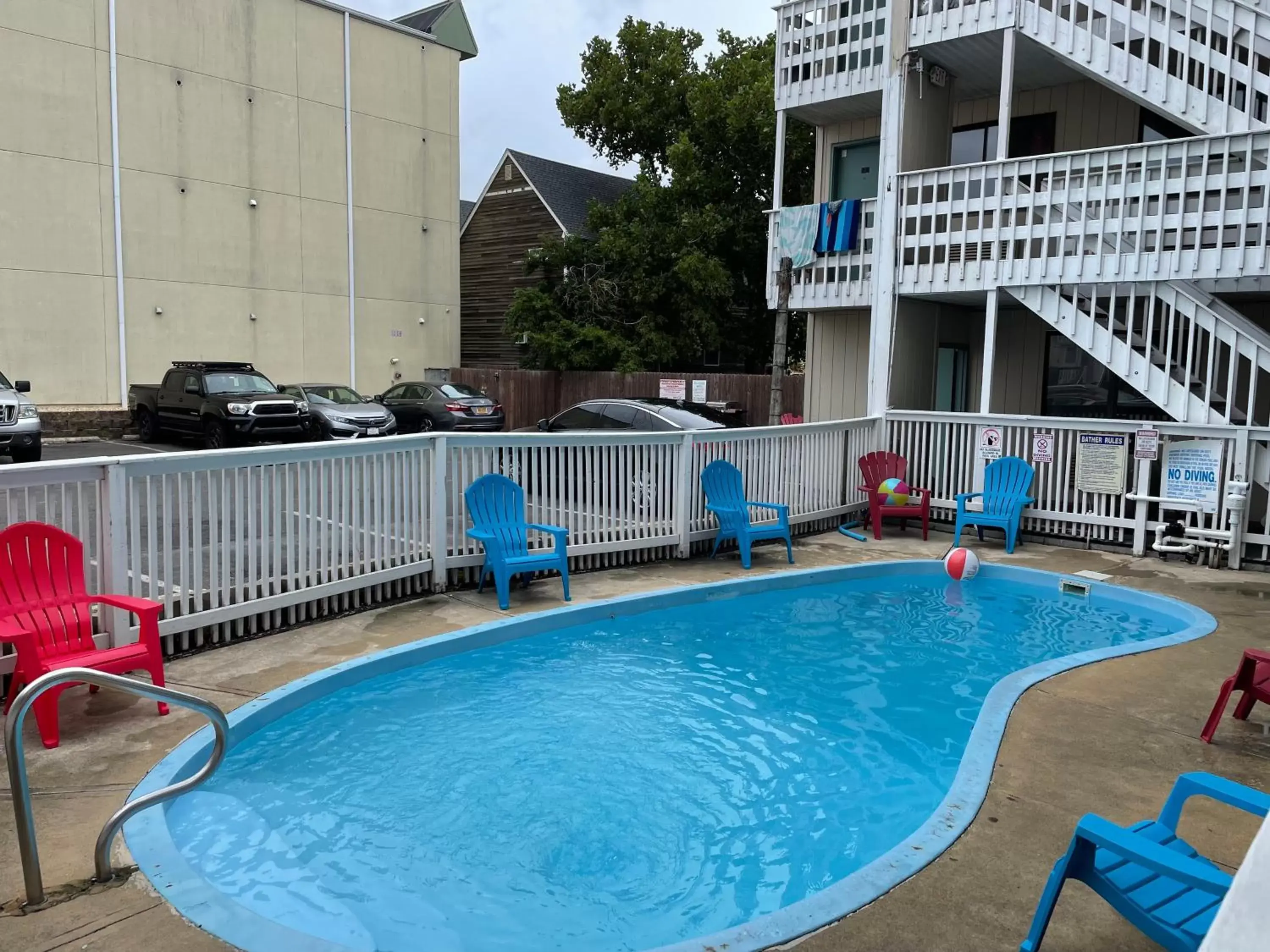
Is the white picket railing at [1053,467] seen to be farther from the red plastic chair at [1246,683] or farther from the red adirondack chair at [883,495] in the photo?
the red plastic chair at [1246,683]

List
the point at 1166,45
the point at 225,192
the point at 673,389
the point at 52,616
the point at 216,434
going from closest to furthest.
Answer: the point at 52,616, the point at 1166,45, the point at 673,389, the point at 216,434, the point at 225,192

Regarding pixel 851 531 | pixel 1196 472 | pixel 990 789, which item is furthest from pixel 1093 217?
pixel 990 789

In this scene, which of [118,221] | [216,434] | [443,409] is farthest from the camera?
[118,221]

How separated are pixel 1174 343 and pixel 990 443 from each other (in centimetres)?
313

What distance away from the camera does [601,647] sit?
22.6 ft

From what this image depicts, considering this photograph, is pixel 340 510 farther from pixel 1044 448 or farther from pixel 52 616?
pixel 1044 448

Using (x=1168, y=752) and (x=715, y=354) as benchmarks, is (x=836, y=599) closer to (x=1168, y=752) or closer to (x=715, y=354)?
(x=1168, y=752)

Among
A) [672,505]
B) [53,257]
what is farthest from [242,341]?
[672,505]

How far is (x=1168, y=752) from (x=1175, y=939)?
2.48 m

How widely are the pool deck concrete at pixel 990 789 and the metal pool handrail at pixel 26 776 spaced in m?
0.09

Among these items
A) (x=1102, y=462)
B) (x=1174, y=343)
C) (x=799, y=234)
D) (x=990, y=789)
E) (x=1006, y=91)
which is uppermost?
(x=1006, y=91)

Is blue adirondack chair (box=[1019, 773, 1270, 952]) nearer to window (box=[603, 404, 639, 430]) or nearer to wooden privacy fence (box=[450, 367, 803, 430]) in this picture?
window (box=[603, 404, 639, 430])

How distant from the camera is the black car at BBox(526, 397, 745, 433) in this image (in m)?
11.1

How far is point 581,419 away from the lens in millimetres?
11961
